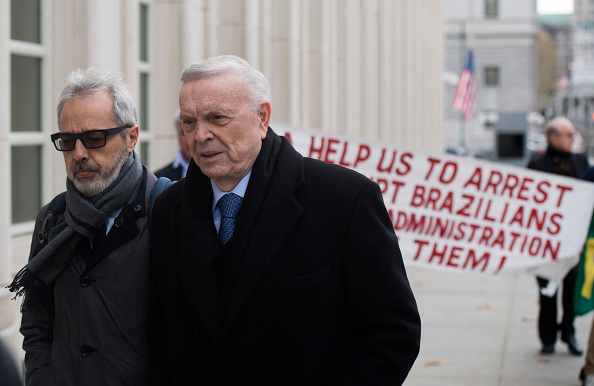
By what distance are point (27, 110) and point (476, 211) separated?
12.2 feet

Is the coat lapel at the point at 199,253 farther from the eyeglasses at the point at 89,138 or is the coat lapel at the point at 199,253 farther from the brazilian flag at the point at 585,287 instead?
the brazilian flag at the point at 585,287

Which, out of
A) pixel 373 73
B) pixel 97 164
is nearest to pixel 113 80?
pixel 97 164

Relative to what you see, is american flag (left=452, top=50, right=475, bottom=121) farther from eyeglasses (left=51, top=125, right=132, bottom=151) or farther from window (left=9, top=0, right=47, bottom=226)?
eyeglasses (left=51, top=125, right=132, bottom=151)

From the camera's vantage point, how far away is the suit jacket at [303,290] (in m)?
2.99

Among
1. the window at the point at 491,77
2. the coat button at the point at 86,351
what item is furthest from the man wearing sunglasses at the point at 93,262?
the window at the point at 491,77

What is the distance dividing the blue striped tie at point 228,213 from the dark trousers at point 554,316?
20.4ft

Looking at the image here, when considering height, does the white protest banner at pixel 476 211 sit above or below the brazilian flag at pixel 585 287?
above

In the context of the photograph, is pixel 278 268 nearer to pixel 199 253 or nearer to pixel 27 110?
pixel 199 253

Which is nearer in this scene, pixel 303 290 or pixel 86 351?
pixel 303 290

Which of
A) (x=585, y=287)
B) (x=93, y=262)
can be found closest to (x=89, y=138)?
(x=93, y=262)

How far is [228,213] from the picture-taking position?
314 centimetres

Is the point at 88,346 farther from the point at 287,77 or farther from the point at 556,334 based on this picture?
the point at 287,77

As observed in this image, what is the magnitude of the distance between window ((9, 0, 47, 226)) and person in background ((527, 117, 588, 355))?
4573 millimetres

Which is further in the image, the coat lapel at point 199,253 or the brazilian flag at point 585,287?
the brazilian flag at point 585,287
